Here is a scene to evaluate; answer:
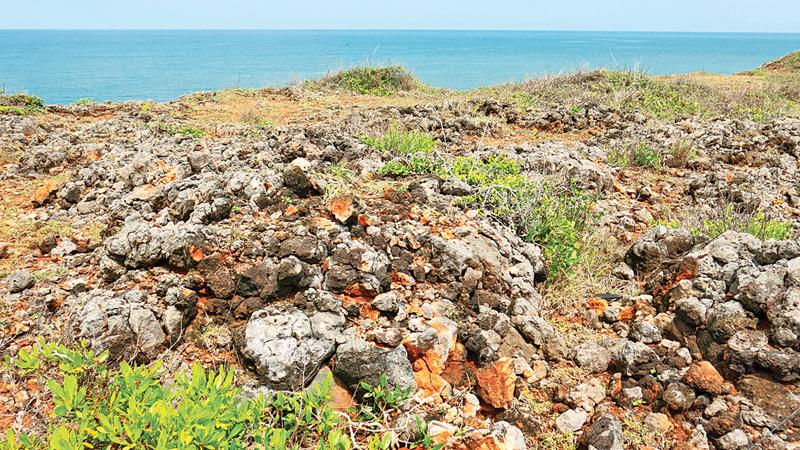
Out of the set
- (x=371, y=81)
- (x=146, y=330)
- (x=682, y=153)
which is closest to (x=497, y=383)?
(x=146, y=330)

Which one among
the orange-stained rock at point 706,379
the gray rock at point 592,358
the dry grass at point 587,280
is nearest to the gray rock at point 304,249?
the dry grass at point 587,280

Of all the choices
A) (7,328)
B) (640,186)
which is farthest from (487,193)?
(7,328)

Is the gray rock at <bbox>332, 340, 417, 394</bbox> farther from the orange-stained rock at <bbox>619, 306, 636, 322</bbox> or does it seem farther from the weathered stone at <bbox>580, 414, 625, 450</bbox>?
the orange-stained rock at <bbox>619, 306, 636, 322</bbox>

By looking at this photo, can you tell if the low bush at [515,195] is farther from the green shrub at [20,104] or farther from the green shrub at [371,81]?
the green shrub at [371,81]

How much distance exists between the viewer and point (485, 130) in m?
8.69

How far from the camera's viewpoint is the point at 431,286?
3680mm

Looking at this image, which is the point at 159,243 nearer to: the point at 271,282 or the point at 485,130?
the point at 271,282

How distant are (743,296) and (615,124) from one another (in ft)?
23.1

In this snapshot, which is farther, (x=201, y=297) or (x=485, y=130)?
(x=485, y=130)

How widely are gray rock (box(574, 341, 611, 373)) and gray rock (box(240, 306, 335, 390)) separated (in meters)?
1.68

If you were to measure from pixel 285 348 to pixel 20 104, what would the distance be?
36.7 ft

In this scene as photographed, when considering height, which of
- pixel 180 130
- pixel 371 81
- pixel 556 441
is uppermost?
pixel 371 81

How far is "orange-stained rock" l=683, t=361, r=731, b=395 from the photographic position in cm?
292

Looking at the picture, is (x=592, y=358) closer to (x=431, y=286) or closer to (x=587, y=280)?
(x=587, y=280)
